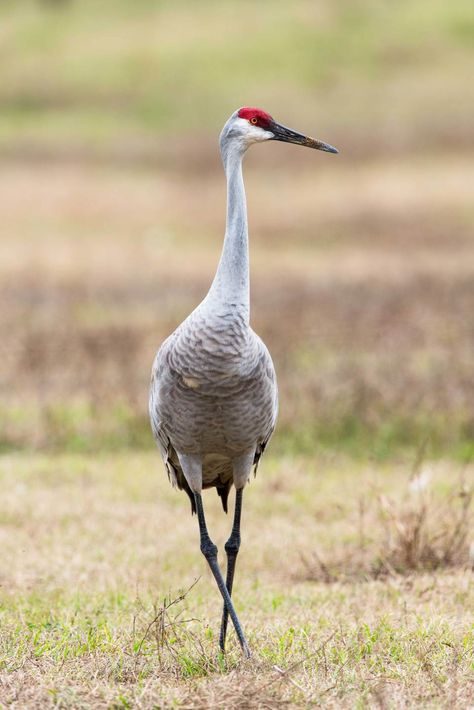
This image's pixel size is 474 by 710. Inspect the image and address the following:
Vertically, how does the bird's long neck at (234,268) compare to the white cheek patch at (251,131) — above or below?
below

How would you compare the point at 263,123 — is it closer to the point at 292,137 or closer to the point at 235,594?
the point at 292,137

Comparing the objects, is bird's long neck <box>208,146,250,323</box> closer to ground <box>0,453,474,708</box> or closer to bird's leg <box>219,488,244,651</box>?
bird's leg <box>219,488,244,651</box>

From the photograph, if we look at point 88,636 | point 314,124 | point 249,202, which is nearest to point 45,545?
point 88,636

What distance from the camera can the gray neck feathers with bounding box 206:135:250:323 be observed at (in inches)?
169

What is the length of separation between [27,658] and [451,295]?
35.3 ft

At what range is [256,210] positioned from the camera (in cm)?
2317

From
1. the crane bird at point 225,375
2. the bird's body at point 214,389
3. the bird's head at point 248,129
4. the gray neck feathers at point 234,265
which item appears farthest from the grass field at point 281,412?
the bird's head at point 248,129

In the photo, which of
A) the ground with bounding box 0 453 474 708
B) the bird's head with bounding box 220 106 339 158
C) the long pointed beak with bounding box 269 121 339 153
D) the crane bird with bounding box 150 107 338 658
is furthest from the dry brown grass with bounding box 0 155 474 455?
the bird's head with bounding box 220 106 339 158

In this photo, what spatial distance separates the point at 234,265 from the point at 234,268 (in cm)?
1

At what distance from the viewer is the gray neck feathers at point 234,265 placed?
14.1 ft

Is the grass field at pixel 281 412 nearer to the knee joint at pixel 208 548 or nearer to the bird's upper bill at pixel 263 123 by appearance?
the knee joint at pixel 208 548

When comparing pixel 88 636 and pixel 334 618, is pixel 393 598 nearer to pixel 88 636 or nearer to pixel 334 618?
pixel 334 618

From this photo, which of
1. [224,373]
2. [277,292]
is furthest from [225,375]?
[277,292]

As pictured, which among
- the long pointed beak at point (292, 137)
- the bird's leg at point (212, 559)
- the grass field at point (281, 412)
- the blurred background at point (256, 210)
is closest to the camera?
the grass field at point (281, 412)
